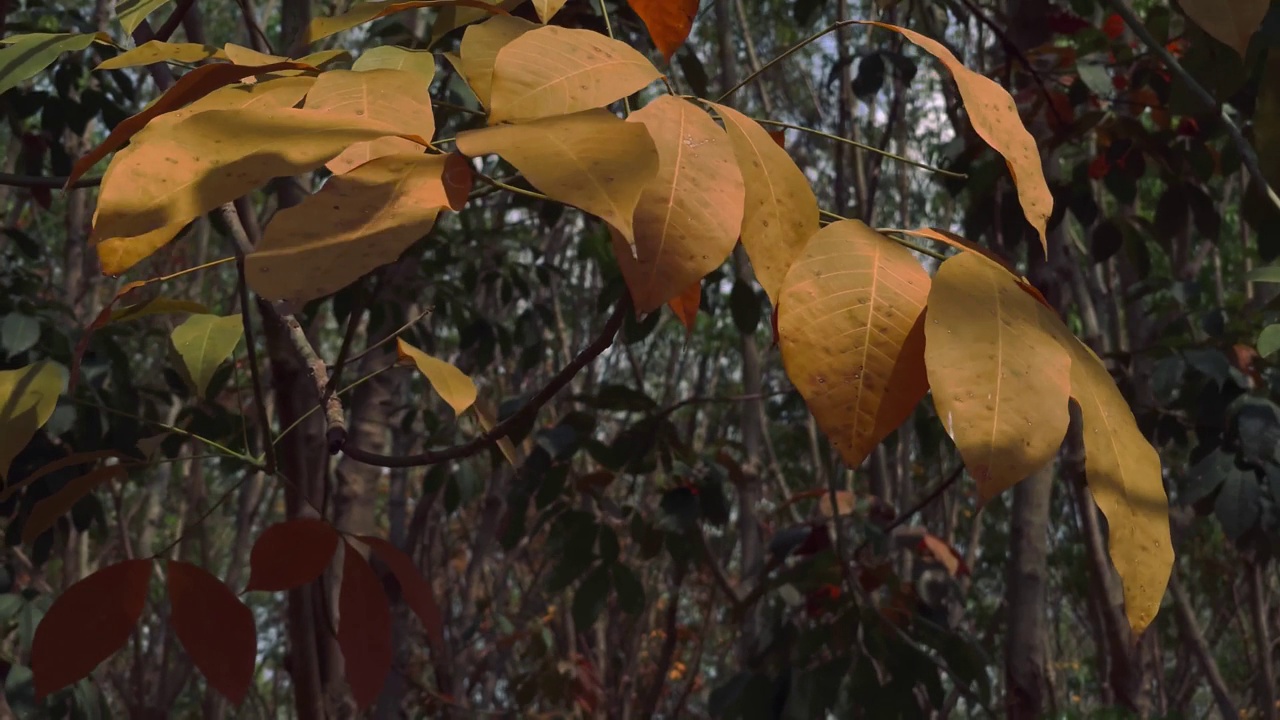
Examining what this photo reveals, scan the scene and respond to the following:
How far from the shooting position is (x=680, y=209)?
1.21 ft

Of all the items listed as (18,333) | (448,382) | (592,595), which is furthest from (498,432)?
(18,333)

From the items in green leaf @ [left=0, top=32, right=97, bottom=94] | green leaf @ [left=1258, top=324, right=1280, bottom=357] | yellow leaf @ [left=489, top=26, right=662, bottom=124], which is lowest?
green leaf @ [left=1258, top=324, right=1280, bottom=357]

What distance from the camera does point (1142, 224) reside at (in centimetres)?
207

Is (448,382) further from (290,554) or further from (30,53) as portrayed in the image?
(30,53)

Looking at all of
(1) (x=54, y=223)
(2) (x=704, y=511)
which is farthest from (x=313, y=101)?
(1) (x=54, y=223)

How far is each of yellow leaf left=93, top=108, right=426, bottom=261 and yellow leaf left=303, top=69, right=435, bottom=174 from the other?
1 cm

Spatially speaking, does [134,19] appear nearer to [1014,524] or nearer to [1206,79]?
[1206,79]

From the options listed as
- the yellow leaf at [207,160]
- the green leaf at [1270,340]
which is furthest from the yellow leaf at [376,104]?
the green leaf at [1270,340]

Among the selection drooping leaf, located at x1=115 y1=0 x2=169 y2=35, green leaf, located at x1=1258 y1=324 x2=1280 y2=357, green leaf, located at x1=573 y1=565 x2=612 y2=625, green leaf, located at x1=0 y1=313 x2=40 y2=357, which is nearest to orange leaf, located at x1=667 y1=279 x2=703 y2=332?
drooping leaf, located at x1=115 y1=0 x2=169 y2=35

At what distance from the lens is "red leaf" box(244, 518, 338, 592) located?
1.98 feet

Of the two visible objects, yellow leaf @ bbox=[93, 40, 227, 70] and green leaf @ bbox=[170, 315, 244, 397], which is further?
green leaf @ bbox=[170, 315, 244, 397]

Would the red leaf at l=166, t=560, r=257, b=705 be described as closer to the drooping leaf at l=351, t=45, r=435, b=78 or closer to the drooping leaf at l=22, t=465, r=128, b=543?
the drooping leaf at l=22, t=465, r=128, b=543

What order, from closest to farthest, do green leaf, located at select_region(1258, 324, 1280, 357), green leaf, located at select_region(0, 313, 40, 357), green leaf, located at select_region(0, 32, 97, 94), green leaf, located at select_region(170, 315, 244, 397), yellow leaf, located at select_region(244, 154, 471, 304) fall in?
1. yellow leaf, located at select_region(244, 154, 471, 304)
2. green leaf, located at select_region(0, 32, 97, 94)
3. green leaf, located at select_region(170, 315, 244, 397)
4. green leaf, located at select_region(1258, 324, 1280, 357)
5. green leaf, located at select_region(0, 313, 40, 357)

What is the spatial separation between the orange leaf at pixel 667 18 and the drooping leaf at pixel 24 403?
1.23 ft
